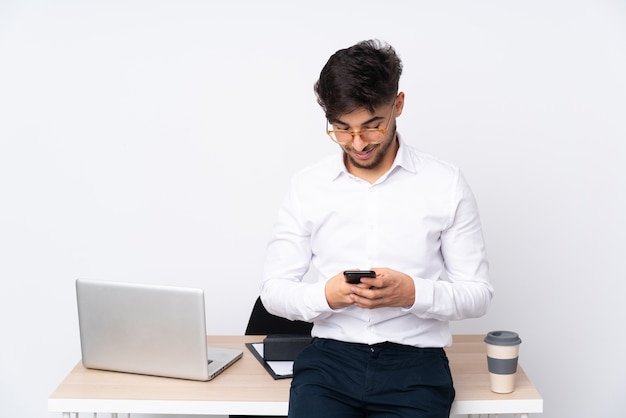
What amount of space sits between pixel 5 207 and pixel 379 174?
2.14m

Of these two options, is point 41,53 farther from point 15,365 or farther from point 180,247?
point 15,365

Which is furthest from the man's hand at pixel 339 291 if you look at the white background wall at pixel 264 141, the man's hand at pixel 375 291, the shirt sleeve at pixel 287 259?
the white background wall at pixel 264 141

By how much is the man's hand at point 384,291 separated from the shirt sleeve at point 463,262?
0.29ft

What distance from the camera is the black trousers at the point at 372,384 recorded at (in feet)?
7.75

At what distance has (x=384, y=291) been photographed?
235 cm

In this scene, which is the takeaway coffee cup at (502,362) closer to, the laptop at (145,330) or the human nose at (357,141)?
the human nose at (357,141)

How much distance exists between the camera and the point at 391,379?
7.93ft

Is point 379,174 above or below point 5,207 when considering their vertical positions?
above

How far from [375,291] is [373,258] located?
26cm

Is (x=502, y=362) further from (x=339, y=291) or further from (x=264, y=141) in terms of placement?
(x=264, y=141)

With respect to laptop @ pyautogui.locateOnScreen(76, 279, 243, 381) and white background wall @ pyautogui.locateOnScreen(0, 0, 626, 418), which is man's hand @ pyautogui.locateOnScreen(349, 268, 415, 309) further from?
white background wall @ pyautogui.locateOnScreen(0, 0, 626, 418)

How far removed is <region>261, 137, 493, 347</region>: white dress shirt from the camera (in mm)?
2543

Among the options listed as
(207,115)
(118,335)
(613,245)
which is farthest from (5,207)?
(613,245)

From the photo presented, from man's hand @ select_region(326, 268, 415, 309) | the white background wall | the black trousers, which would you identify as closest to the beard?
man's hand @ select_region(326, 268, 415, 309)
